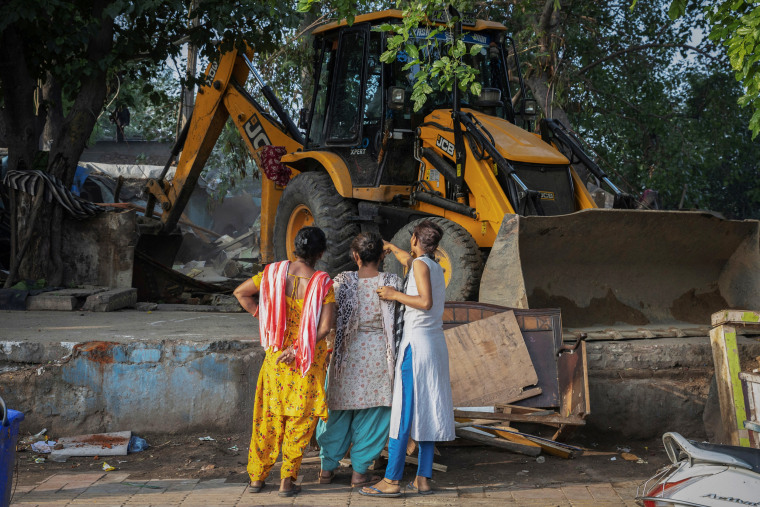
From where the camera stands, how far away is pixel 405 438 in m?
4.28

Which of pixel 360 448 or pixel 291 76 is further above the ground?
pixel 291 76

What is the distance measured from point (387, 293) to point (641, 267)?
3247mm

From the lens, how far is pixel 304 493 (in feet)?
14.2

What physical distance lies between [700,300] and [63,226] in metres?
6.58

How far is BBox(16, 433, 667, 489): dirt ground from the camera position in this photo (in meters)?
4.72

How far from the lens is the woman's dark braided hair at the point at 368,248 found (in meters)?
4.42

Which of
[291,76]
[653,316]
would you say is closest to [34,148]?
[291,76]

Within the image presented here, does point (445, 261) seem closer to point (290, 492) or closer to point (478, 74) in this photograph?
point (478, 74)

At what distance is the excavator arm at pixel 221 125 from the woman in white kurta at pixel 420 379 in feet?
16.7

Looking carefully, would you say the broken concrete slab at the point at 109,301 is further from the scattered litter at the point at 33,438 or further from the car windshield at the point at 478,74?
the car windshield at the point at 478,74

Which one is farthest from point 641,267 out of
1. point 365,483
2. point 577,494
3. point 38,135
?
point 38,135

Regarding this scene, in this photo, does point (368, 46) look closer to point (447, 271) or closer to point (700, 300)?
point (447, 271)

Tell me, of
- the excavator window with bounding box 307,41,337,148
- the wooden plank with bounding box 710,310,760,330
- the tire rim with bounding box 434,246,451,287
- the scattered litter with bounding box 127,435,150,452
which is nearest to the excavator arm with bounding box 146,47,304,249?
the excavator window with bounding box 307,41,337,148

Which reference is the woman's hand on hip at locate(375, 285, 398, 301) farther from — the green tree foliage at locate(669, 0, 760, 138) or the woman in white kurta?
the green tree foliage at locate(669, 0, 760, 138)
